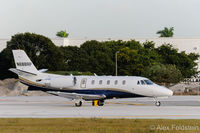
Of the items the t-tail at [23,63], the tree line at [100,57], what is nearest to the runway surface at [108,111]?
the t-tail at [23,63]

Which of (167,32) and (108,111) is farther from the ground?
(167,32)

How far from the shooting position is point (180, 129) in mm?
22281

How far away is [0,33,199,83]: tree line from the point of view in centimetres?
10488

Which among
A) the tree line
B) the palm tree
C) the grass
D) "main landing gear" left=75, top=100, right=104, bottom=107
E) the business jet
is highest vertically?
the palm tree

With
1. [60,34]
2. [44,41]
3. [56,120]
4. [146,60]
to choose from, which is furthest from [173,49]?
[56,120]

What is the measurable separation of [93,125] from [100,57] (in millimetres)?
92590

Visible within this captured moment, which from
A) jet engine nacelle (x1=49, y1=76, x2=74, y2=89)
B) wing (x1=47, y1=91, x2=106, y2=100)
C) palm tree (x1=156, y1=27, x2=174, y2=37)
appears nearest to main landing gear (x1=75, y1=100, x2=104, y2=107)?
wing (x1=47, y1=91, x2=106, y2=100)

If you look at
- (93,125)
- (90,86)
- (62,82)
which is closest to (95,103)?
(90,86)

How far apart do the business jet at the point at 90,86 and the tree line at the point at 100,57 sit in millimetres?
48327

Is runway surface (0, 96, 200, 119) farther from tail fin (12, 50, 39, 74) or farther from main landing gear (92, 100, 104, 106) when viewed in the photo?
tail fin (12, 50, 39, 74)

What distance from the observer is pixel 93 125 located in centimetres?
2455

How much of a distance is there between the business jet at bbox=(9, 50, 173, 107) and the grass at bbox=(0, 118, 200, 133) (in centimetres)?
1418

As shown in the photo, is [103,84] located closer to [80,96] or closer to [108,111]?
[80,96]

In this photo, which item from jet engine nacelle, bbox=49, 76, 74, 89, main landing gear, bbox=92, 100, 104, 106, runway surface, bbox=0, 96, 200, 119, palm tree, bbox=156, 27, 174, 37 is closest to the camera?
runway surface, bbox=0, 96, 200, 119
